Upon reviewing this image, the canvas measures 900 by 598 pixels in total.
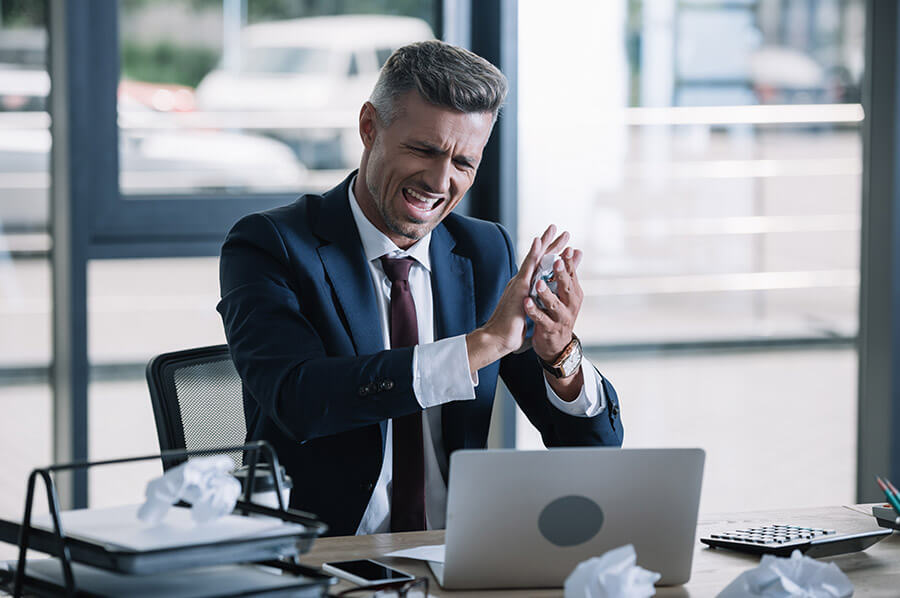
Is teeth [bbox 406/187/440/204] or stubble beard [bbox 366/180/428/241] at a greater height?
teeth [bbox 406/187/440/204]

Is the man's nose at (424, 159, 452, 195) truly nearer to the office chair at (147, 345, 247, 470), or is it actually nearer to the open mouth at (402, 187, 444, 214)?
the open mouth at (402, 187, 444, 214)

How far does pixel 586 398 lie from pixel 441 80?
61cm

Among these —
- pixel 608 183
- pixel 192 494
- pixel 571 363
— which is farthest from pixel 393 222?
pixel 608 183

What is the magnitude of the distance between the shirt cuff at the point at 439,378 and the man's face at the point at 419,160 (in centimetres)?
34

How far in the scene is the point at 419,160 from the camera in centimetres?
202

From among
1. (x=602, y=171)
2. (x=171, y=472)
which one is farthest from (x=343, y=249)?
(x=602, y=171)

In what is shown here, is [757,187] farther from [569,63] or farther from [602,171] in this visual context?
[569,63]

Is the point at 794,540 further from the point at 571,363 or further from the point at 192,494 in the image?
the point at 192,494

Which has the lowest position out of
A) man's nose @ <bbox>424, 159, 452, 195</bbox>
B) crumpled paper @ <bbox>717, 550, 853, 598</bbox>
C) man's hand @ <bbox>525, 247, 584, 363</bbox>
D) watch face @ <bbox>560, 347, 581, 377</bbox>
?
crumpled paper @ <bbox>717, 550, 853, 598</bbox>

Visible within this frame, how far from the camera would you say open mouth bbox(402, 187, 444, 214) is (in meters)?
2.04

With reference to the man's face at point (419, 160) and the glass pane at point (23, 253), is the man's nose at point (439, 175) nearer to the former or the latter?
the man's face at point (419, 160)

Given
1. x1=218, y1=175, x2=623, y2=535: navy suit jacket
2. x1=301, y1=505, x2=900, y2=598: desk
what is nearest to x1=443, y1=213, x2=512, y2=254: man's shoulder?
x1=218, y1=175, x2=623, y2=535: navy suit jacket

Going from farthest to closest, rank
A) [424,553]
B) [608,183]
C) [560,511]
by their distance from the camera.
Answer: [608,183]
[424,553]
[560,511]

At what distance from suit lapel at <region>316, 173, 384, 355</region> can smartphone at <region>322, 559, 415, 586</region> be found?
580mm
